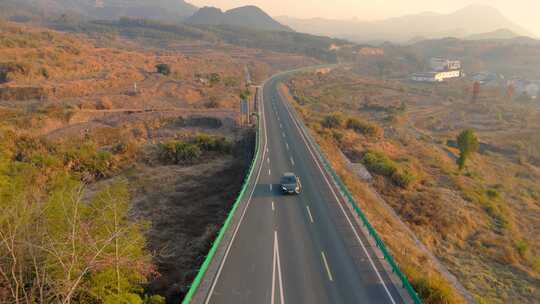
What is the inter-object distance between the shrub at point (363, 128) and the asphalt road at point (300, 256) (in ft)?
104

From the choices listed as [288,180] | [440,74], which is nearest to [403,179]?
[288,180]

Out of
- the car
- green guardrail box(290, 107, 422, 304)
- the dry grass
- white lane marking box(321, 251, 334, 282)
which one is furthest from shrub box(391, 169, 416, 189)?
white lane marking box(321, 251, 334, 282)

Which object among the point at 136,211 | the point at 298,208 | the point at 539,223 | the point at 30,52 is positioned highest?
the point at 30,52

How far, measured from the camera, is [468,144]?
4766cm

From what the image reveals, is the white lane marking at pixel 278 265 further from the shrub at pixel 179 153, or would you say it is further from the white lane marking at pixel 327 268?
the shrub at pixel 179 153

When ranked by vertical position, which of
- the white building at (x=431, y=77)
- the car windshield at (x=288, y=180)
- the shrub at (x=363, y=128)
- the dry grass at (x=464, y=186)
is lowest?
the dry grass at (x=464, y=186)

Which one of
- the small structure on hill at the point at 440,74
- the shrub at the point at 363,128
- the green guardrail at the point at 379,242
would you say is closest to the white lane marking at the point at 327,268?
the green guardrail at the point at 379,242

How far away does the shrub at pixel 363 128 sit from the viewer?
59.2 metres

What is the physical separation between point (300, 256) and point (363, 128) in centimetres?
4541

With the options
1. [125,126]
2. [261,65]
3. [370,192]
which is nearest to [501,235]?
[370,192]

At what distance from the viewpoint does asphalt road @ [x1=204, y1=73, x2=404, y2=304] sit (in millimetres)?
15492

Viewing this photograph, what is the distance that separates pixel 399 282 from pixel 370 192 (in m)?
17.9

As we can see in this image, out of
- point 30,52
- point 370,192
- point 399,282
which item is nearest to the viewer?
point 399,282

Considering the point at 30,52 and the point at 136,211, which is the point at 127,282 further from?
the point at 30,52
